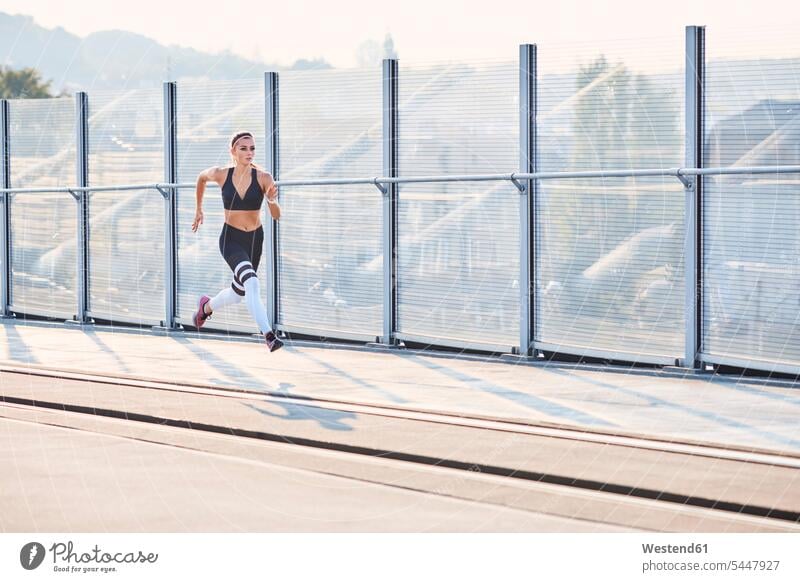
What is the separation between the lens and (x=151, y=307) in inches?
849

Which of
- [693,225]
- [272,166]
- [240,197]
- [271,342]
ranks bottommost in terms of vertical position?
[271,342]

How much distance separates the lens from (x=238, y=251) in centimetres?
1446

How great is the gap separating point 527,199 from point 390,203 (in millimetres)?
2127

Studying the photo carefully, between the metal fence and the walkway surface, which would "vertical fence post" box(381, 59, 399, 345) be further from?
the walkway surface

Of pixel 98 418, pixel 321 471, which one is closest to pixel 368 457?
pixel 321 471

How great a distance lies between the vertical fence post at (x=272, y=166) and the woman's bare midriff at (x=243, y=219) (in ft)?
14.2

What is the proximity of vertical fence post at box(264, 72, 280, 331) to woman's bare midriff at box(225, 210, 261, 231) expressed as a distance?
434 cm

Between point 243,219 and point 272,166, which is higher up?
point 272,166

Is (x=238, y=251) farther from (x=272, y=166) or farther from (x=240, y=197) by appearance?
(x=272, y=166)

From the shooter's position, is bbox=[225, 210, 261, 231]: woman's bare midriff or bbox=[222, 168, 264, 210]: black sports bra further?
bbox=[225, 210, 261, 231]: woman's bare midriff

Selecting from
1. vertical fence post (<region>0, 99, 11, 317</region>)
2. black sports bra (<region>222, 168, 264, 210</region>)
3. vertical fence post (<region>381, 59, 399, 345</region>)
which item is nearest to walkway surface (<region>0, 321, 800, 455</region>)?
vertical fence post (<region>381, 59, 399, 345</region>)

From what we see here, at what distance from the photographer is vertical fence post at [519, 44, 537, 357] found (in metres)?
15.8

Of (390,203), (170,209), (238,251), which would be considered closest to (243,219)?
(238,251)

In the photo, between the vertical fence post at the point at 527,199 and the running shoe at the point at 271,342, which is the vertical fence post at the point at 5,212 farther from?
the running shoe at the point at 271,342
